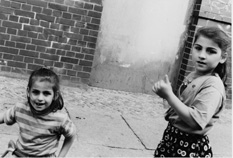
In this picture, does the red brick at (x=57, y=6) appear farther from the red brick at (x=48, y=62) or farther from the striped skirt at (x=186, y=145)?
the striped skirt at (x=186, y=145)

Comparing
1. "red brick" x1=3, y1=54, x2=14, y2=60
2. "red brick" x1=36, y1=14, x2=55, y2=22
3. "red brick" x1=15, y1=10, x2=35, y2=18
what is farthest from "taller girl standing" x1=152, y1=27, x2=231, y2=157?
"red brick" x1=3, y1=54, x2=14, y2=60

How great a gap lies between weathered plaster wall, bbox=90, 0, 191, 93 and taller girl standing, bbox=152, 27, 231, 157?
12.9ft

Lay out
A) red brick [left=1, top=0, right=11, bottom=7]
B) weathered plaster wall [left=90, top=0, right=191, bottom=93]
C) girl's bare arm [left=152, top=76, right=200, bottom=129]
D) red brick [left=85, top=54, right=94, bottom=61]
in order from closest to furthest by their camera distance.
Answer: girl's bare arm [left=152, top=76, right=200, bottom=129]
red brick [left=1, top=0, right=11, bottom=7]
red brick [left=85, top=54, right=94, bottom=61]
weathered plaster wall [left=90, top=0, right=191, bottom=93]

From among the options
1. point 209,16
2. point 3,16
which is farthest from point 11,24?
point 209,16

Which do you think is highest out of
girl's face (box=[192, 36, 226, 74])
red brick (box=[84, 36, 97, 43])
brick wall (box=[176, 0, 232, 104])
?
brick wall (box=[176, 0, 232, 104])

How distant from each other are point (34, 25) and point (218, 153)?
351 centimetres

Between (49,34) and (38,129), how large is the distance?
3722 millimetres

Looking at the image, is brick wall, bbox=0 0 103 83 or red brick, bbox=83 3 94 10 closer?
brick wall, bbox=0 0 103 83

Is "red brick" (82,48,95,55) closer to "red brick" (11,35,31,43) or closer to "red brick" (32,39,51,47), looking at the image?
"red brick" (32,39,51,47)

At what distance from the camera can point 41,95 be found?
2309mm

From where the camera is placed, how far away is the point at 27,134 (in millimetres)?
2307

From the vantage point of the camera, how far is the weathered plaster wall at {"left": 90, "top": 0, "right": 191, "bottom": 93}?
6.25m

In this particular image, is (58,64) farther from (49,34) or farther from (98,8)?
(98,8)

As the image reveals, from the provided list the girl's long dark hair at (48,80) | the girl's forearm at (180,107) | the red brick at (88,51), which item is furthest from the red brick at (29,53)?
the girl's forearm at (180,107)
